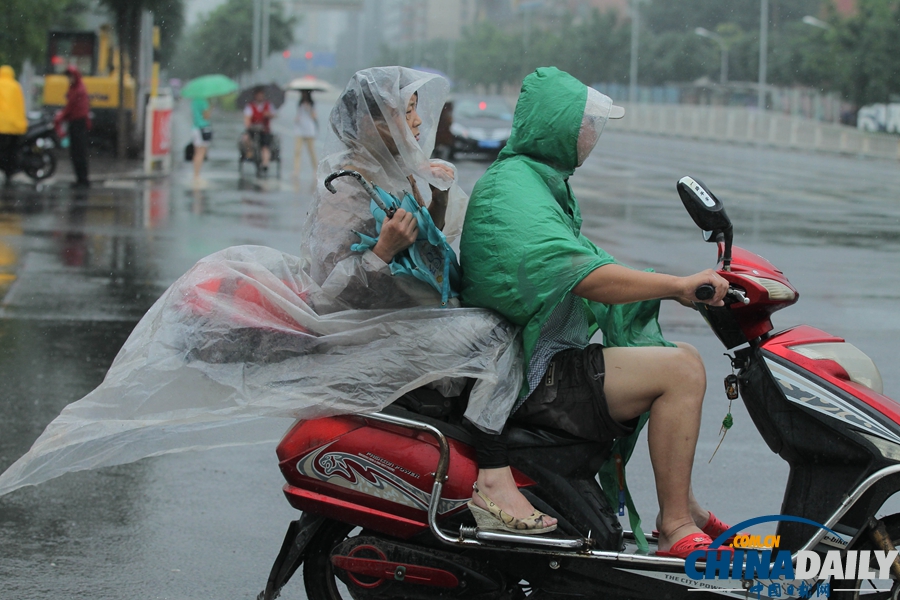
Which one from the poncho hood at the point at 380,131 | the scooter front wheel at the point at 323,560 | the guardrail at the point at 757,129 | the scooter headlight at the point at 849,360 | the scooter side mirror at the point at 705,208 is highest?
the guardrail at the point at 757,129

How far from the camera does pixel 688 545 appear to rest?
3.28 metres

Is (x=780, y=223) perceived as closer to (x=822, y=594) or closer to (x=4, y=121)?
(x=4, y=121)

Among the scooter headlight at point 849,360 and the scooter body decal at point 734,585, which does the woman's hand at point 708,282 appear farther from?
the scooter body decal at point 734,585

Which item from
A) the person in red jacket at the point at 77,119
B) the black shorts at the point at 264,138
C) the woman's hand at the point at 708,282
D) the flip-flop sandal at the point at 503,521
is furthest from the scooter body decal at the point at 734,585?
the black shorts at the point at 264,138

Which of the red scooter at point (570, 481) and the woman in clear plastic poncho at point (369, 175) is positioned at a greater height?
the woman in clear plastic poncho at point (369, 175)

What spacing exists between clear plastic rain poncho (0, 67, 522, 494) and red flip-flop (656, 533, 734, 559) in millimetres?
630

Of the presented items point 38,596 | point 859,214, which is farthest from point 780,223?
point 38,596

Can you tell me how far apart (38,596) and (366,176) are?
6.06ft

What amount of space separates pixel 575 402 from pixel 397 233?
714mm

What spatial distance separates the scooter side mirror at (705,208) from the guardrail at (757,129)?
29881 mm

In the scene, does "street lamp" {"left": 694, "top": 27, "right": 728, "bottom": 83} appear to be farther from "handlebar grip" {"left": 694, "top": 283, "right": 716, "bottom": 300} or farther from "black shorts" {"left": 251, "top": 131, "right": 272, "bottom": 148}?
"handlebar grip" {"left": 694, "top": 283, "right": 716, "bottom": 300}

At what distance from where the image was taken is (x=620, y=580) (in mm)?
3287

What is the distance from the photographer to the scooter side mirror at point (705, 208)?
10.6 ft

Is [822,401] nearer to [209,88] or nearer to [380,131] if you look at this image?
[380,131]
